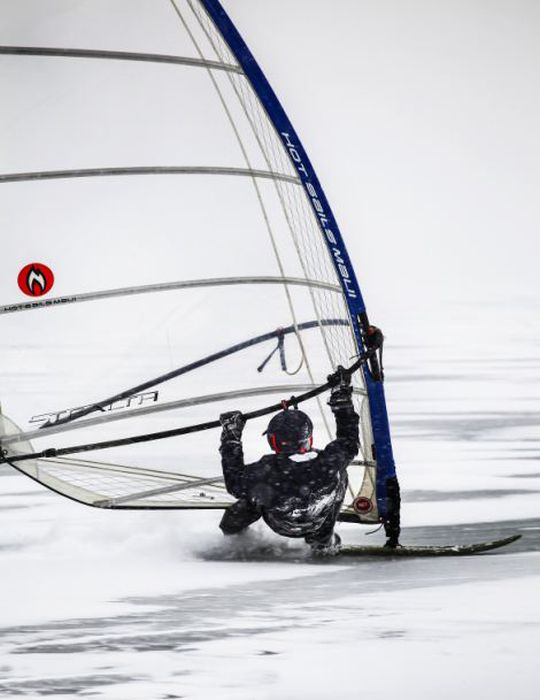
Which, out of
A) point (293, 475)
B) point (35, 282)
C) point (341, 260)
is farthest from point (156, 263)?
point (293, 475)

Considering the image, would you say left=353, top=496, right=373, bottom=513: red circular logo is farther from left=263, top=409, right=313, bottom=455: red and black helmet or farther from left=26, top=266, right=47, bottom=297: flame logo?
left=26, top=266, right=47, bottom=297: flame logo

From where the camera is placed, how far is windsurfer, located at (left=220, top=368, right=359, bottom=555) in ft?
17.9

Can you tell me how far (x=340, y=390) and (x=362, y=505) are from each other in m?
0.64

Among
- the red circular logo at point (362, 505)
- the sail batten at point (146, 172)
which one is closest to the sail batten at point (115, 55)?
the sail batten at point (146, 172)

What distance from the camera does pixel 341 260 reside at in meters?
6.05

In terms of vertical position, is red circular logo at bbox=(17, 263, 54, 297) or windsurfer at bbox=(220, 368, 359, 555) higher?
red circular logo at bbox=(17, 263, 54, 297)

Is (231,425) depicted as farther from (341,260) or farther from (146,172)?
(146,172)

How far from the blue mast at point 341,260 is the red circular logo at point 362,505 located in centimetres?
6

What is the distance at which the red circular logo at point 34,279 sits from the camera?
5707 millimetres

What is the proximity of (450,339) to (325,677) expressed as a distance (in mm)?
14287

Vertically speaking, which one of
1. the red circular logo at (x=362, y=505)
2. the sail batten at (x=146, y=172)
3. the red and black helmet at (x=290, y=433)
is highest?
the sail batten at (x=146, y=172)

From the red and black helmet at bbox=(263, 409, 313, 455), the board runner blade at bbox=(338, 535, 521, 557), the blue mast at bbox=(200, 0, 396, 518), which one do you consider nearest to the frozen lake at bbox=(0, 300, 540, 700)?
the board runner blade at bbox=(338, 535, 521, 557)

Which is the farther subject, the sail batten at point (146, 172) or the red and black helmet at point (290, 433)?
the sail batten at point (146, 172)

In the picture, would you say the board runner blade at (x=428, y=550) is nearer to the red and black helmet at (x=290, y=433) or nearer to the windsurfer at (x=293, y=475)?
the windsurfer at (x=293, y=475)
